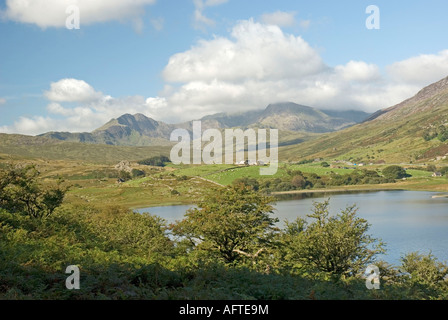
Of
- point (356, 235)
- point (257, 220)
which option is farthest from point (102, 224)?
point (356, 235)

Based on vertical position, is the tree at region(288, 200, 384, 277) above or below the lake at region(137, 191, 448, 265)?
above

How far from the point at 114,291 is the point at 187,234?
27033 millimetres

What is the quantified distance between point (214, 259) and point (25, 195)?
25.0 metres

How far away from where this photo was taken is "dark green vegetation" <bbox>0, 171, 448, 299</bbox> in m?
16.1

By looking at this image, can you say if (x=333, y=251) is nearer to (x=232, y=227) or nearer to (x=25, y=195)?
(x=232, y=227)

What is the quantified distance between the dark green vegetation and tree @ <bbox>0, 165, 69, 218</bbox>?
A: 2.48 m

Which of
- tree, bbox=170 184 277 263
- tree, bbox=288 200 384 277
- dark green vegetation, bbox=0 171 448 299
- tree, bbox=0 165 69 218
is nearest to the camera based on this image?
dark green vegetation, bbox=0 171 448 299

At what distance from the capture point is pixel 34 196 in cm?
4403

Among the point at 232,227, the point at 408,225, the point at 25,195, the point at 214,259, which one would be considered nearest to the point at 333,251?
the point at 232,227

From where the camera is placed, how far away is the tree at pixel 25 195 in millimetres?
40550

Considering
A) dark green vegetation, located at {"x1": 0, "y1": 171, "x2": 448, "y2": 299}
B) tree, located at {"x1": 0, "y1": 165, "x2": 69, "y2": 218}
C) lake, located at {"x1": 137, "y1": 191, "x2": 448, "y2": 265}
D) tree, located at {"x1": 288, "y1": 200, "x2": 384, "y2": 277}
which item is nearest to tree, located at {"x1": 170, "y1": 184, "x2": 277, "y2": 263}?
dark green vegetation, located at {"x1": 0, "y1": 171, "x2": 448, "y2": 299}

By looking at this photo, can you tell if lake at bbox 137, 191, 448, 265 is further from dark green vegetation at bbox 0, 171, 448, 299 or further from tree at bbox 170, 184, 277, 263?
tree at bbox 170, 184, 277, 263
